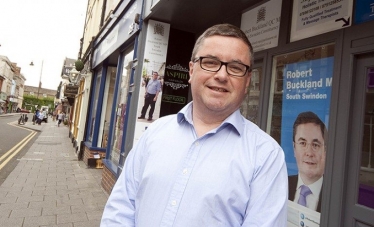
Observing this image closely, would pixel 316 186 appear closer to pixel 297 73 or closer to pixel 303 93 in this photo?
pixel 303 93

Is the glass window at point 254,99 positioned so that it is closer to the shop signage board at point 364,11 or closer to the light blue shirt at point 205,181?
the shop signage board at point 364,11

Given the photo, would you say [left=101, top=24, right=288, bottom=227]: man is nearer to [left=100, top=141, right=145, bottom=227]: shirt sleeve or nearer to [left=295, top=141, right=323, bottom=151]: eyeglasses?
[left=100, top=141, right=145, bottom=227]: shirt sleeve

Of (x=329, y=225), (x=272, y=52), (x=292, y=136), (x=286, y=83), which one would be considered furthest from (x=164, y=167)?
(x=272, y=52)

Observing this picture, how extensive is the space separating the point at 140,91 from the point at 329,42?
3.14m

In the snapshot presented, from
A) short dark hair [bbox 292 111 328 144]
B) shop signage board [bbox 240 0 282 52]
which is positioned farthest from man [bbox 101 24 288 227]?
shop signage board [bbox 240 0 282 52]

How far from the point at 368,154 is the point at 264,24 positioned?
2.16 m

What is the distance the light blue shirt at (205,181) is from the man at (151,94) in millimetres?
3506

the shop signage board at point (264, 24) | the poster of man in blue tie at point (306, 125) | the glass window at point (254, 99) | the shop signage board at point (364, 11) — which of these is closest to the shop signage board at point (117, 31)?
the shop signage board at point (264, 24)

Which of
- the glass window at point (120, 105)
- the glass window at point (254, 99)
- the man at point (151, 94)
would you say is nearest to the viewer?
the glass window at point (254, 99)

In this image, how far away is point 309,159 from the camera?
3.01 meters

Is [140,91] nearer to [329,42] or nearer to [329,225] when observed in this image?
[329,42]

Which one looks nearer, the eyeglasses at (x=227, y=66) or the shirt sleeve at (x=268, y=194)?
the shirt sleeve at (x=268, y=194)

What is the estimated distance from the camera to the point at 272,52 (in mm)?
3730

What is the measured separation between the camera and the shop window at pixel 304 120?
9.57ft
